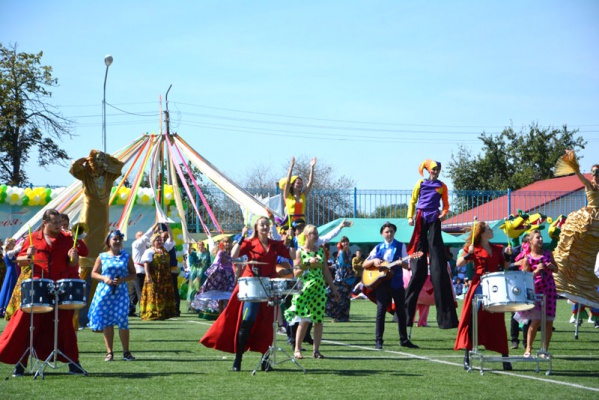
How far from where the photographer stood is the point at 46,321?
1059cm

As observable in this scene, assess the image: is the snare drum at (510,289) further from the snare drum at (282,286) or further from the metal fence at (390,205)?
the metal fence at (390,205)

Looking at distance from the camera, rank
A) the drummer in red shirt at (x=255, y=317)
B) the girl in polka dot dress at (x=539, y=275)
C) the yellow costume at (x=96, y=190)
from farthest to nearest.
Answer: the yellow costume at (x=96, y=190)
the girl in polka dot dress at (x=539, y=275)
the drummer in red shirt at (x=255, y=317)

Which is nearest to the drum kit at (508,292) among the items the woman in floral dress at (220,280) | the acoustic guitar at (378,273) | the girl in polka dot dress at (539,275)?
the girl in polka dot dress at (539,275)

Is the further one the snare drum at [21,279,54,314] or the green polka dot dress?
the green polka dot dress

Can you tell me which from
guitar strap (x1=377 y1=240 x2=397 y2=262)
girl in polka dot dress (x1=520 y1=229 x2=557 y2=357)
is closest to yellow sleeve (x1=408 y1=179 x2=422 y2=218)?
guitar strap (x1=377 y1=240 x2=397 y2=262)

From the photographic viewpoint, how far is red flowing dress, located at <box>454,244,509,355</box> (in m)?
11.1

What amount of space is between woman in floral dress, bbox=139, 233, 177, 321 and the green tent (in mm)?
9972

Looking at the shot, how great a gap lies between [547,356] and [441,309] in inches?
136

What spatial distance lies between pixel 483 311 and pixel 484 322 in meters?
0.13

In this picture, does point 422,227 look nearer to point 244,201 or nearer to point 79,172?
point 79,172

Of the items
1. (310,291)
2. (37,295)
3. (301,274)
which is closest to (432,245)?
(310,291)

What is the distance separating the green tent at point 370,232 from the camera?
29.9 m

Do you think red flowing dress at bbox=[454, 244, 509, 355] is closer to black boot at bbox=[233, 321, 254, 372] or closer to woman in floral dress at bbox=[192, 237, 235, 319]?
black boot at bbox=[233, 321, 254, 372]

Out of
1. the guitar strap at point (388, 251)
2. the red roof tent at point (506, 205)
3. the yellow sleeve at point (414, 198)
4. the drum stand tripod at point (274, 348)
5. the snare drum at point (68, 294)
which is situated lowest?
the drum stand tripod at point (274, 348)
